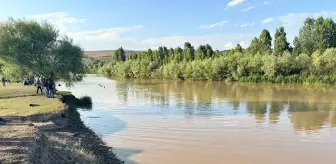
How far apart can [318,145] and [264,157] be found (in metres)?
4.10

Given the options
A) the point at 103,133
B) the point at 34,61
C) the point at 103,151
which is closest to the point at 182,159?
the point at 103,151

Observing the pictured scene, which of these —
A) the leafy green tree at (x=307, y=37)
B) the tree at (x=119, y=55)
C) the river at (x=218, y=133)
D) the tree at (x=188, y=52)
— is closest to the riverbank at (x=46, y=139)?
the river at (x=218, y=133)

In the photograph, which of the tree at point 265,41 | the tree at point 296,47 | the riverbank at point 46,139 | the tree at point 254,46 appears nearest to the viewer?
the riverbank at point 46,139

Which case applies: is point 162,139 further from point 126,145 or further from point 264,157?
point 264,157

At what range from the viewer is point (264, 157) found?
56.2 feet

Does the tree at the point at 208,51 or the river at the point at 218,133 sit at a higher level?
the tree at the point at 208,51

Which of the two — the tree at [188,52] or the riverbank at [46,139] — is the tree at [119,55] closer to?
the tree at [188,52]

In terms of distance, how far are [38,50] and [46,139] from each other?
28.0m

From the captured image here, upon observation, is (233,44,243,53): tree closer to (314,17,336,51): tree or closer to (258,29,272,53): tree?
(258,29,272,53): tree

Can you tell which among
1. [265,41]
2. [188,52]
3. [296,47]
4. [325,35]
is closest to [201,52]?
[188,52]

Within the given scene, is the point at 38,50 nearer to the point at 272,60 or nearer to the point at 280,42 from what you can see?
the point at 272,60

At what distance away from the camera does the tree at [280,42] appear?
87.9 m

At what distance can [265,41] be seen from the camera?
92.9 m

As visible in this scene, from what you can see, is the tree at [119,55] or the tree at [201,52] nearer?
the tree at [201,52]
